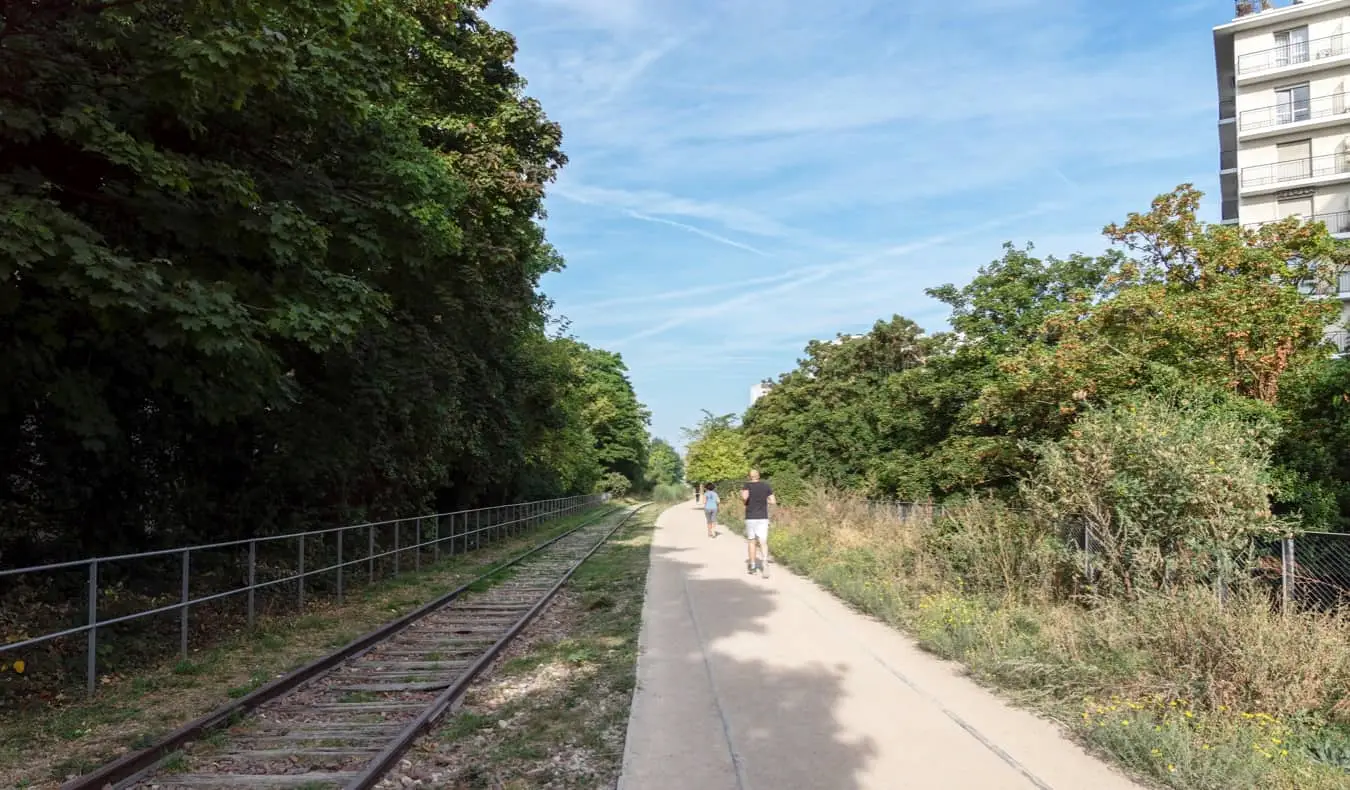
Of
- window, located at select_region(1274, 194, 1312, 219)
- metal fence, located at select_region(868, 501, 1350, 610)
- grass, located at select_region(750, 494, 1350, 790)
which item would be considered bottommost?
grass, located at select_region(750, 494, 1350, 790)

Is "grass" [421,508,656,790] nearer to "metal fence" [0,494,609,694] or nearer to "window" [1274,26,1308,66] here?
"metal fence" [0,494,609,694]

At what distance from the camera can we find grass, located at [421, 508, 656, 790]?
538 cm

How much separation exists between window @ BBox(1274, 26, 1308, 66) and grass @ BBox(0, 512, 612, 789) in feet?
161

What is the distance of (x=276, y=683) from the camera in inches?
290

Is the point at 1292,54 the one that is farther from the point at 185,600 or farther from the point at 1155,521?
the point at 185,600

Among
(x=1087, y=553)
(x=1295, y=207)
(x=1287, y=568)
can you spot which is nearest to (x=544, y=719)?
(x=1087, y=553)

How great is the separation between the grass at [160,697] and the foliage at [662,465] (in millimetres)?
109925

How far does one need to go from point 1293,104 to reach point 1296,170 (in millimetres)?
3743

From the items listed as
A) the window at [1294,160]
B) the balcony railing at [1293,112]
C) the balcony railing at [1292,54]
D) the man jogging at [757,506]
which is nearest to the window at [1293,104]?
the balcony railing at [1293,112]

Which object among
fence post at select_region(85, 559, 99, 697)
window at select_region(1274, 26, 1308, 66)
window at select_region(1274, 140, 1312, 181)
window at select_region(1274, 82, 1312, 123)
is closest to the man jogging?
fence post at select_region(85, 559, 99, 697)

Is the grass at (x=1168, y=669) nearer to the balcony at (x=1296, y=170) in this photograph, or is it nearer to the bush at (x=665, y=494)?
the balcony at (x=1296, y=170)

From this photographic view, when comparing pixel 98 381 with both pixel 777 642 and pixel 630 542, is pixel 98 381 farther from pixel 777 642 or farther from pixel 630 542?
pixel 630 542

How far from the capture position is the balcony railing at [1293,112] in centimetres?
4006

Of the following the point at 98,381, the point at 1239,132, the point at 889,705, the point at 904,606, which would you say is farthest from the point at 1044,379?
the point at 1239,132
